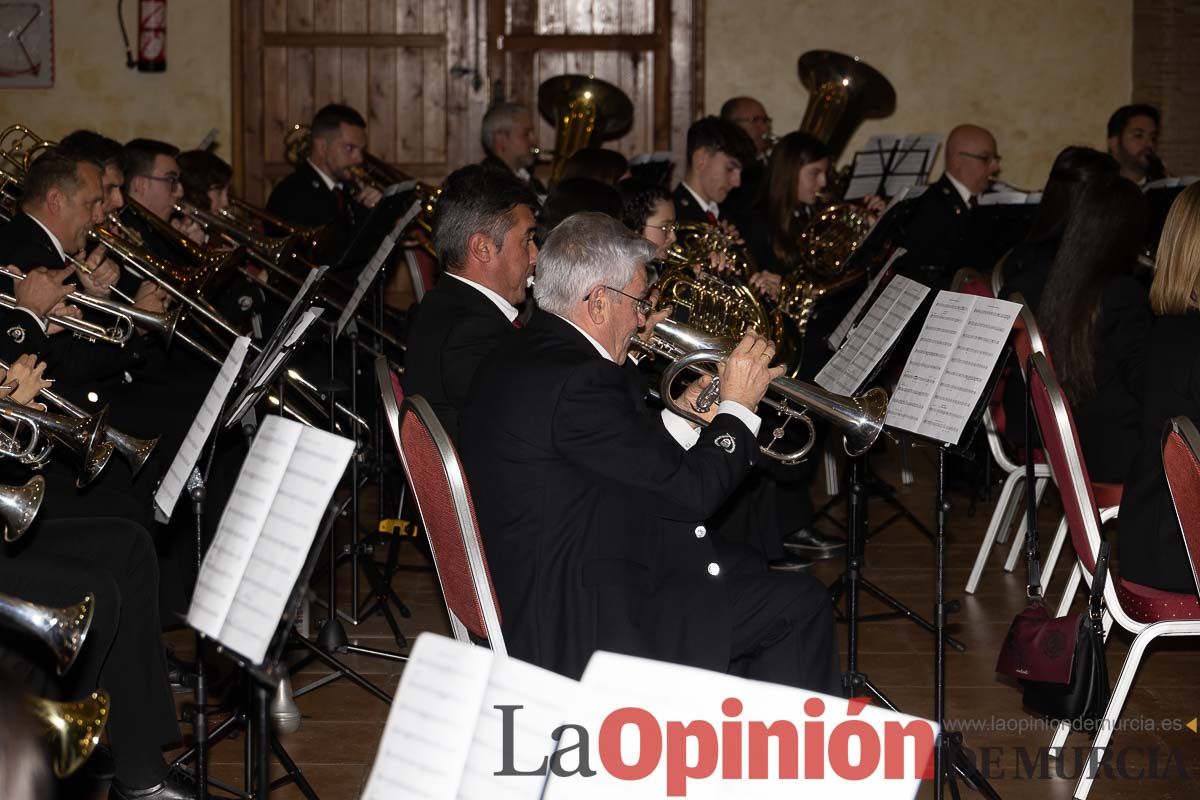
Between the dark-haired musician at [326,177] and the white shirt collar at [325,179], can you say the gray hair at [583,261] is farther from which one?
the white shirt collar at [325,179]

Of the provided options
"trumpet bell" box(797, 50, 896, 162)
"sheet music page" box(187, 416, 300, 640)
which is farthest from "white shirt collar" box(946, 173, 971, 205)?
"sheet music page" box(187, 416, 300, 640)

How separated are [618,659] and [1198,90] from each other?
7.99m

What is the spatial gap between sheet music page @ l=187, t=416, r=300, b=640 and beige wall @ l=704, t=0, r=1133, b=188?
269 inches

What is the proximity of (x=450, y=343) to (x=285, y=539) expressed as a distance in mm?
1523

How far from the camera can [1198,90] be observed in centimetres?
812

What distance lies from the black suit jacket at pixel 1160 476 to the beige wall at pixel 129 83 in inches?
261

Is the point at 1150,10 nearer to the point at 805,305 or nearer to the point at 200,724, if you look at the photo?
the point at 805,305

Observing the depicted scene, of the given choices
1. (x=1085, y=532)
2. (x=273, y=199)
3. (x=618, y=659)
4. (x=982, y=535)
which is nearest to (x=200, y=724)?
(x=618, y=659)

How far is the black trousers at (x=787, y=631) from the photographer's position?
114 inches

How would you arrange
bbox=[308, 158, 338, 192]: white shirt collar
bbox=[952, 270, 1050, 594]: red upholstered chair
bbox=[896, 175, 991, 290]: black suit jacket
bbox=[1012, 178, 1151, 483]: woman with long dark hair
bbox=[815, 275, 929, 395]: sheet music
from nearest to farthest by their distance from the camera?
bbox=[815, 275, 929, 395]: sheet music
bbox=[1012, 178, 1151, 483]: woman with long dark hair
bbox=[952, 270, 1050, 594]: red upholstered chair
bbox=[896, 175, 991, 290]: black suit jacket
bbox=[308, 158, 338, 192]: white shirt collar

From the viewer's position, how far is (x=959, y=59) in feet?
27.8

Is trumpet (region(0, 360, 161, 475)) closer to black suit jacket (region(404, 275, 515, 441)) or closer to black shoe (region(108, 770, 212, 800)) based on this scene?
black suit jacket (region(404, 275, 515, 441))

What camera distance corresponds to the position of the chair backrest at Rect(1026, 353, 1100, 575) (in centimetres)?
310

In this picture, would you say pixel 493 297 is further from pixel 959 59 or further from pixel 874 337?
pixel 959 59
